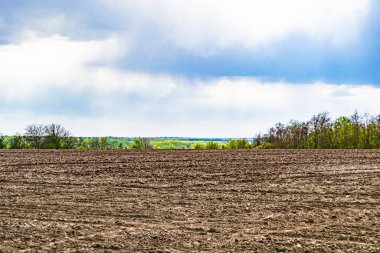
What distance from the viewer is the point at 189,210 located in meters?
13.3

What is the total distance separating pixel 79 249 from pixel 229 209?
498cm

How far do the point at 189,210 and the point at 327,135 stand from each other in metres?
55.1

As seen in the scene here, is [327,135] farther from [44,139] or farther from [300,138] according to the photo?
[44,139]

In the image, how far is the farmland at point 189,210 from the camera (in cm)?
989

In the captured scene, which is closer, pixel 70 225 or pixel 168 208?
pixel 70 225

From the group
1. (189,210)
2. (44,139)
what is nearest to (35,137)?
(44,139)

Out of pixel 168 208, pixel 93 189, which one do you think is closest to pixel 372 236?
pixel 168 208

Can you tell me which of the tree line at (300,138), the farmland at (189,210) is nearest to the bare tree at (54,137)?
the tree line at (300,138)

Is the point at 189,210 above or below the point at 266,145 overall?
below

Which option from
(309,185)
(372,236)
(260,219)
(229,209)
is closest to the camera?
(372,236)

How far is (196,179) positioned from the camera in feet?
66.3

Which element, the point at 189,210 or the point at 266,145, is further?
the point at 266,145

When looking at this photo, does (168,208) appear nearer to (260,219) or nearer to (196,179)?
(260,219)

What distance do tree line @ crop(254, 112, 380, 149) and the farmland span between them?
42042 mm
